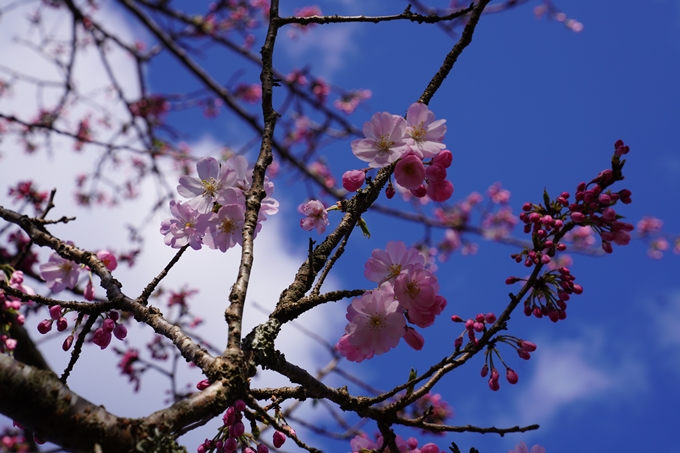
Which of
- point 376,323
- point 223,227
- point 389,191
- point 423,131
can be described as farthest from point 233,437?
point 423,131

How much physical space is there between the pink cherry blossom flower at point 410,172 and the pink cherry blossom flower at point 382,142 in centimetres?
4

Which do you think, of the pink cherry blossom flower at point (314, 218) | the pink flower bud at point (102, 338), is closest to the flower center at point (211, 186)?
the pink cherry blossom flower at point (314, 218)

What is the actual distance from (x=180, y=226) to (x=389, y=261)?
2.75 feet

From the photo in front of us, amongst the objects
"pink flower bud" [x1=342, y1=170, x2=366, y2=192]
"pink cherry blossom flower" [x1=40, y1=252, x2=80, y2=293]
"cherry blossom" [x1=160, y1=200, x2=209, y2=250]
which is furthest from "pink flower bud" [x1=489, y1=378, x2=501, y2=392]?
"pink cherry blossom flower" [x1=40, y1=252, x2=80, y2=293]

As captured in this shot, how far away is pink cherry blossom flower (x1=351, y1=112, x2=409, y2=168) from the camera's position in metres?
1.67

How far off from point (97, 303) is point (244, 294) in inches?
18.5

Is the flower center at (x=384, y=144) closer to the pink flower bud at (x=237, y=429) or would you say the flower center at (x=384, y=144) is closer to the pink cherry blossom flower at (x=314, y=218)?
the pink cherry blossom flower at (x=314, y=218)

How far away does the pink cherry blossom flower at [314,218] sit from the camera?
2.00 meters

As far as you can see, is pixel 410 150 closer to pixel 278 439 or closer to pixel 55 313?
pixel 278 439

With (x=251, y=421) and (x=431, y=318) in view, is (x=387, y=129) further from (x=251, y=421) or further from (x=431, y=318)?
(x=251, y=421)

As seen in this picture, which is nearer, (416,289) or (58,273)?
(416,289)

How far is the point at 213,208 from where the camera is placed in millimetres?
1854

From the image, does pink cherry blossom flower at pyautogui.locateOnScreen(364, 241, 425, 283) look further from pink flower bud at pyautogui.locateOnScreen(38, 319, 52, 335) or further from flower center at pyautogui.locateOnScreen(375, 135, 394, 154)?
pink flower bud at pyautogui.locateOnScreen(38, 319, 52, 335)

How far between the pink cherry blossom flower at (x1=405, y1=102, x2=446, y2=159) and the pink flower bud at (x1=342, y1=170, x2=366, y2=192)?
0.22 m
